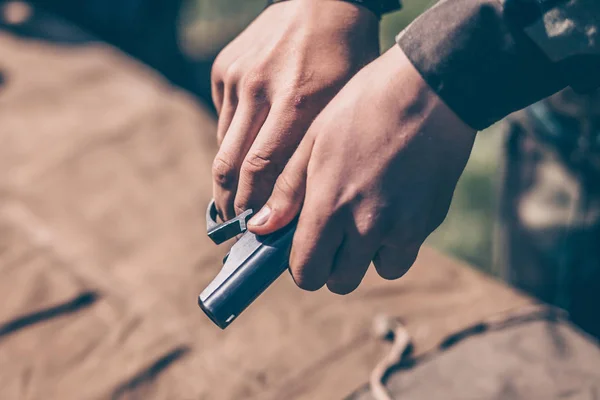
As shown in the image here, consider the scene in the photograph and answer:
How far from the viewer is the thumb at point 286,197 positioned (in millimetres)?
714

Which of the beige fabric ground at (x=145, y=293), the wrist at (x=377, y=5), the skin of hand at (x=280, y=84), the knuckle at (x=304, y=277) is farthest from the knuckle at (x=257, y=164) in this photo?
the beige fabric ground at (x=145, y=293)

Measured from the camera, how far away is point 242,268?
801mm

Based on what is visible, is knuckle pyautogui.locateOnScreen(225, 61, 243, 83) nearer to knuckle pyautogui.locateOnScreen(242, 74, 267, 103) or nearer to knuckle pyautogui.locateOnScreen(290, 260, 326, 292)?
knuckle pyautogui.locateOnScreen(242, 74, 267, 103)

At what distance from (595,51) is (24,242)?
4.00 ft

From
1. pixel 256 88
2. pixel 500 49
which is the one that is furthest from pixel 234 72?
pixel 500 49

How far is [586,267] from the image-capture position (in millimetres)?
1510

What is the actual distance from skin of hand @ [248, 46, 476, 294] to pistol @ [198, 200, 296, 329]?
66 millimetres

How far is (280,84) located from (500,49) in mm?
270

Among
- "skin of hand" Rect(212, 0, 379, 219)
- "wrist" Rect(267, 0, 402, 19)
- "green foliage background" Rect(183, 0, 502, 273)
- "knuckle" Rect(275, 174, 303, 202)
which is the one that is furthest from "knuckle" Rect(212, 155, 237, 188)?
"green foliage background" Rect(183, 0, 502, 273)

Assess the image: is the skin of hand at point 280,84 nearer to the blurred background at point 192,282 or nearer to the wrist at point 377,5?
the wrist at point 377,5

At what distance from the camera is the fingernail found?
29.9 inches

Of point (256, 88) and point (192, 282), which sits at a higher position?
point (256, 88)

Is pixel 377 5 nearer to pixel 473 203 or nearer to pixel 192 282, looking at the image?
pixel 192 282

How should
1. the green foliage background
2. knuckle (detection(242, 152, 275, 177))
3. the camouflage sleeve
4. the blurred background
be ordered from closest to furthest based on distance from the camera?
1. the camouflage sleeve
2. knuckle (detection(242, 152, 275, 177))
3. the blurred background
4. the green foliage background
